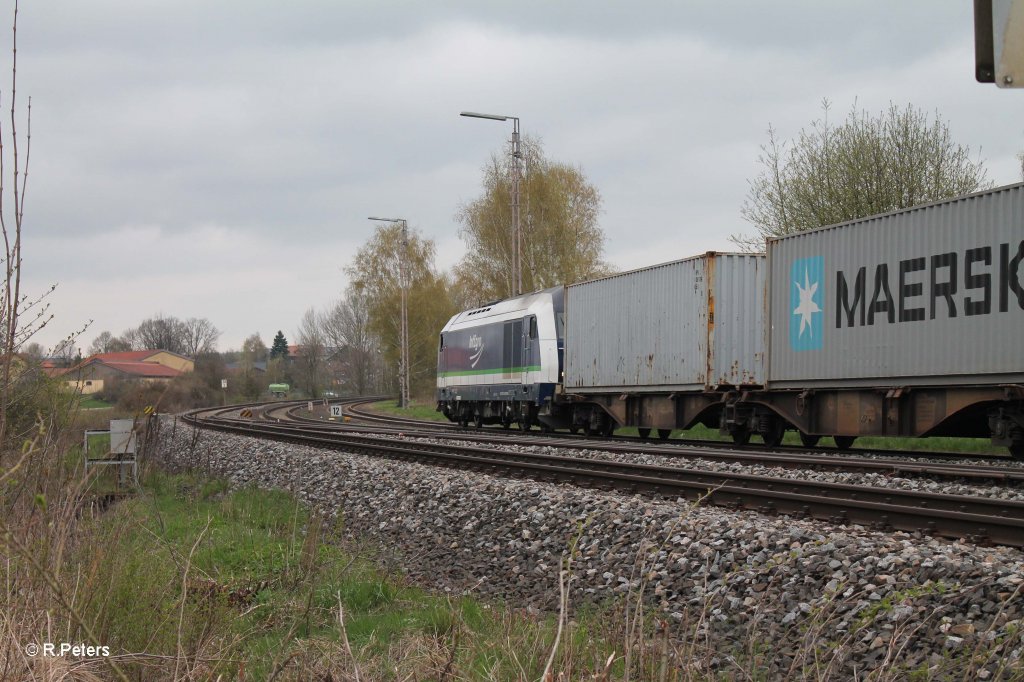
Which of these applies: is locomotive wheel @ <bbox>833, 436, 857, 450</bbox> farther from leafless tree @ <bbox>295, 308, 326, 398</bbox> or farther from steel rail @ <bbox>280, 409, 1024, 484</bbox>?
leafless tree @ <bbox>295, 308, 326, 398</bbox>

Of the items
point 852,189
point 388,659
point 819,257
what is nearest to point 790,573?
point 388,659

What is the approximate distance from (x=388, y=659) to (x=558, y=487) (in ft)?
18.3

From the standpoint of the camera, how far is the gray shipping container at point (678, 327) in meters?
17.3

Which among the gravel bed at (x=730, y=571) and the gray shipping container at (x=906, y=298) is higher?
the gray shipping container at (x=906, y=298)

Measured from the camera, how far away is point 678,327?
717 inches

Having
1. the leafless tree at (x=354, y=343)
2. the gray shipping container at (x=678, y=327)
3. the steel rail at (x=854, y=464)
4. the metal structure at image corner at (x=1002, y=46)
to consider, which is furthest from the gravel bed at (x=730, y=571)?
the leafless tree at (x=354, y=343)

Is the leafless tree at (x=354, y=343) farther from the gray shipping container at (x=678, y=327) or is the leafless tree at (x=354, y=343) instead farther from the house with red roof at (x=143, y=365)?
the gray shipping container at (x=678, y=327)

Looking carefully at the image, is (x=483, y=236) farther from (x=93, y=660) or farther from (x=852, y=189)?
(x=93, y=660)

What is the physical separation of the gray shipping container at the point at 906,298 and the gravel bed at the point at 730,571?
6128 mm

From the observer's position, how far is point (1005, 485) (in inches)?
393

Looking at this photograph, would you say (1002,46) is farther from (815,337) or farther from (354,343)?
(354,343)

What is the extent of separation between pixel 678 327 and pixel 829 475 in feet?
24.7

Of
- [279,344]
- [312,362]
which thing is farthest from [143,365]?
[279,344]

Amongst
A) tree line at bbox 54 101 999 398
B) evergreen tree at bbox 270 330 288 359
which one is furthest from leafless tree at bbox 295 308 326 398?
evergreen tree at bbox 270 330 288 359
